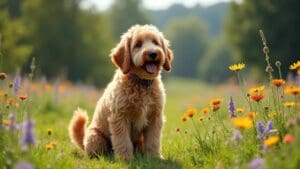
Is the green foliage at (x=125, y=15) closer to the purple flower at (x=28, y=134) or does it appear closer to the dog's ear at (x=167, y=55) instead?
the dog's ear at (x=167, y=55)

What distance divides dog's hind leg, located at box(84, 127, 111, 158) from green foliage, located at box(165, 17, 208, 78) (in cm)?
9178

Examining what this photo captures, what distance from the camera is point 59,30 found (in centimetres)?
3631

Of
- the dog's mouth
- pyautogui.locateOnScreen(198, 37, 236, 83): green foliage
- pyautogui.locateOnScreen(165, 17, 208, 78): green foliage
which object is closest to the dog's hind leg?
the dog's mouth

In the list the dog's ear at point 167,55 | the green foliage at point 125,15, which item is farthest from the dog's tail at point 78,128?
the green foliage at point 125,15

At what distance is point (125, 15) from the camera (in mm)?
60219

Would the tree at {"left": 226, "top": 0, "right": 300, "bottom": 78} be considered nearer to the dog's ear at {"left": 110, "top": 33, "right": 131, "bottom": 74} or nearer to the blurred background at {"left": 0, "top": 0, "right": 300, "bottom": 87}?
the blurred background at {"left": 0, "top": 0, "right": 300, "bottom": 87}

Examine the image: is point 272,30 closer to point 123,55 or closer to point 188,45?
point 123,55

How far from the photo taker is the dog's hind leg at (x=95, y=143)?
22.3ft

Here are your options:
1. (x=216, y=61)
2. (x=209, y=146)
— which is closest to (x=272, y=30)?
(x=209, y=146)

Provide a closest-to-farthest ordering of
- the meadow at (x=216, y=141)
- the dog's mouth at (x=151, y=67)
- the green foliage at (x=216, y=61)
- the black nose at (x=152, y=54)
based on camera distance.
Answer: the meadow at (x=216, y=141) → the black nose at (x=152, y=54) → the dog's mouth at (x=151, y=67) → the green foliage at (x=216, y=61)

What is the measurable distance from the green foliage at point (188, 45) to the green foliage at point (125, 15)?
39.4m

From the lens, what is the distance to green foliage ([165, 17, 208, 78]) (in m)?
100

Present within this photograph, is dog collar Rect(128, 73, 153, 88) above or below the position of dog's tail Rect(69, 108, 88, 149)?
above

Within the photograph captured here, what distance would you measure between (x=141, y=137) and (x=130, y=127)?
43 centimetres
